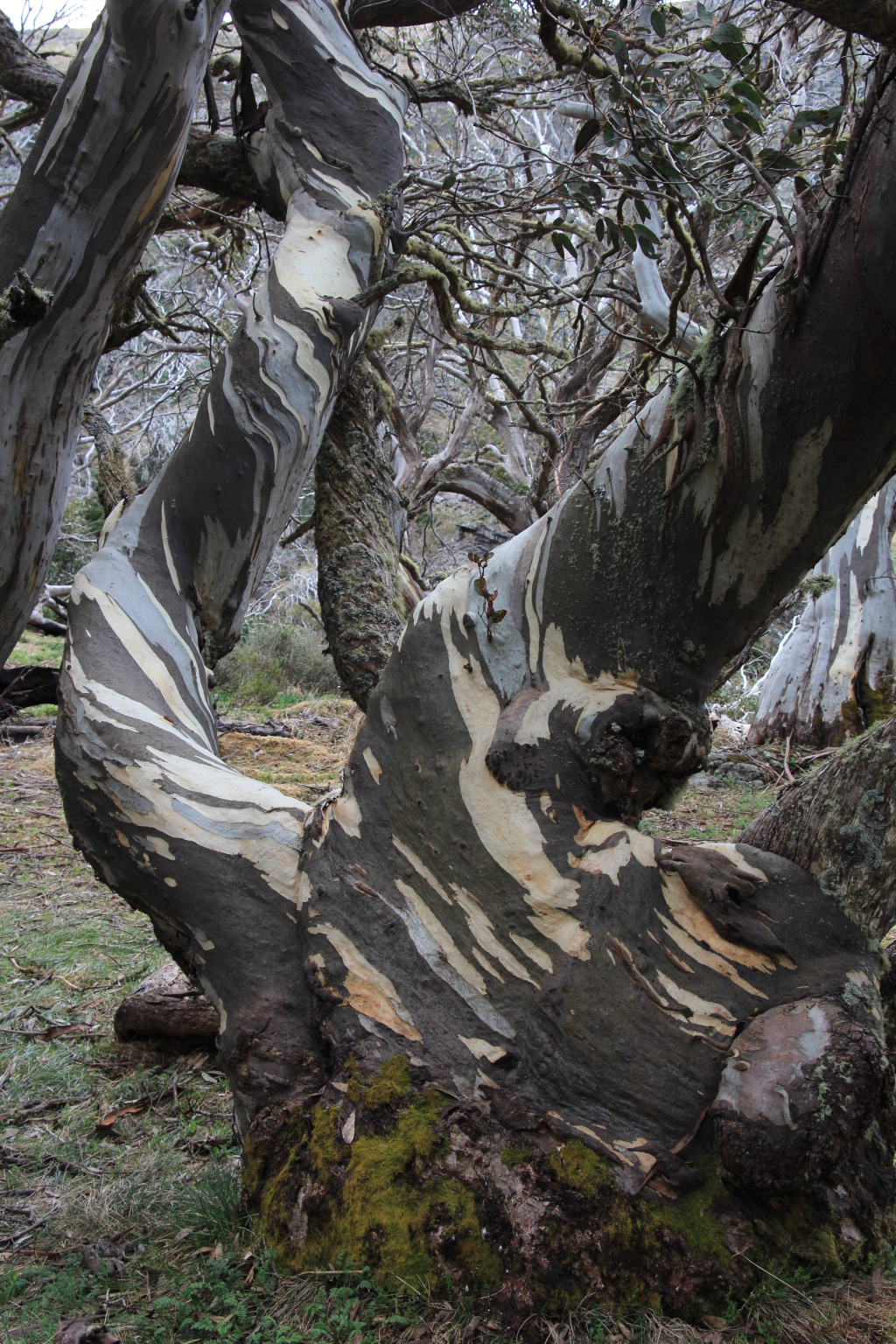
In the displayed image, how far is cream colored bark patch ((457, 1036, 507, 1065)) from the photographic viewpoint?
163 centimetres

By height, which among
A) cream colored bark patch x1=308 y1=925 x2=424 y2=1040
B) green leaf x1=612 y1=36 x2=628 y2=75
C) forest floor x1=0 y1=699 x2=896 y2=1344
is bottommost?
forest floor x1=0 y1=699 x2=896 y2=1344

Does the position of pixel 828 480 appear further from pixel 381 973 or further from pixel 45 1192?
pixel 45 1192

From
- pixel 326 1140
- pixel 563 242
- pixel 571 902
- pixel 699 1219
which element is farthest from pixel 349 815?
pixel 563 242

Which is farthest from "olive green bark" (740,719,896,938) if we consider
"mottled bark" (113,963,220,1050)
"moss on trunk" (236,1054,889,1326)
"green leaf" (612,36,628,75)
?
"mottled bark" (113,963,220,1050)

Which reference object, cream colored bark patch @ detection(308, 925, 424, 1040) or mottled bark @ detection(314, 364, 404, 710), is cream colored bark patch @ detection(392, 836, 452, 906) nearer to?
cream colored bark patch @ detection(308, 925, 424, 1040)

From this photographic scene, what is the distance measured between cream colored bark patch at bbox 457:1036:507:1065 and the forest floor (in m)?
0.39

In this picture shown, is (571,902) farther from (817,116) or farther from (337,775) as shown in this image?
(337,775)

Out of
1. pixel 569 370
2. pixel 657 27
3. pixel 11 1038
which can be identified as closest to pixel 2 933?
pixel 11 1038

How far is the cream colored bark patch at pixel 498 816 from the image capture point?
67.1 inches

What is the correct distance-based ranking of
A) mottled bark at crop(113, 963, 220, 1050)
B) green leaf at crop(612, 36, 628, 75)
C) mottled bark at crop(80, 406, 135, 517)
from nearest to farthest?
1. green leaf at crop(612, 36, 628, 75)
2. mottled bark at crop(113, 963, 220, 1050)
3. mottled bark at crop(80, 406, 135, 517)

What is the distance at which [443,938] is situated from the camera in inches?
69.7

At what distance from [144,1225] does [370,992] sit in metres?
0.67

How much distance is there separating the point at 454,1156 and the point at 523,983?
13.1 inches

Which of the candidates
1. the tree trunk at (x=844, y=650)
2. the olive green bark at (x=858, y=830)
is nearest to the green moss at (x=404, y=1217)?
the olive green bark at (x=858, y=830)
